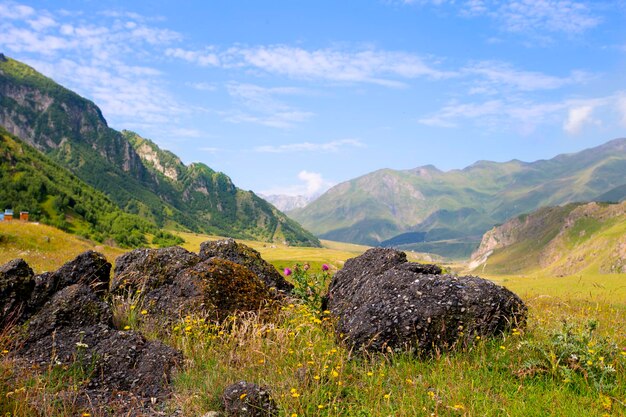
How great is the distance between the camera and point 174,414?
6609 mm

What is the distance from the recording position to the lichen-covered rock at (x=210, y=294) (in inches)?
398

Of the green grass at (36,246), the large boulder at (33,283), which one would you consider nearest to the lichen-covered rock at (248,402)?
the large boulder at (33,283)

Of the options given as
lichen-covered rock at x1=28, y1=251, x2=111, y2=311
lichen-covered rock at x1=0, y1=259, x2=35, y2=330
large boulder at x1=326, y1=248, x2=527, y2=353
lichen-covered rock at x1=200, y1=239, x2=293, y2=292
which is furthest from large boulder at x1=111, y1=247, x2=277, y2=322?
large boulder at x1=326, y1=248, x2=527, y2=353

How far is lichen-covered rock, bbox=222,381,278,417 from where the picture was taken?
635 centimetres

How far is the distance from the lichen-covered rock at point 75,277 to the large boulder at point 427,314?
22.1 feet

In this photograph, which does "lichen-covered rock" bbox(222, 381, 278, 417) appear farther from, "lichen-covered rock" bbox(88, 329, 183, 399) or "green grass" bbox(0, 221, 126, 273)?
"green grass" bbox(0, 221, 126, 273)

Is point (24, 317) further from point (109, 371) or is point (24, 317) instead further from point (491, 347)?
point (491, 347)

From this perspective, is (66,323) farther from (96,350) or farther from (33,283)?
(33,283)

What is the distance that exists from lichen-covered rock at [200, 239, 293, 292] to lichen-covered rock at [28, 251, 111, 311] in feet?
9.78

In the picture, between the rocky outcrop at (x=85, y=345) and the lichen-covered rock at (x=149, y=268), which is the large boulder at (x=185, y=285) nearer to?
the lichen-covered rock at (x=149, y=268)

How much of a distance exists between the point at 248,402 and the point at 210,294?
4285mm

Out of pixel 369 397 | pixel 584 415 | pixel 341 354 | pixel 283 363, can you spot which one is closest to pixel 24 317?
pixel 283 363

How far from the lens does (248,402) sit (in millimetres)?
6355

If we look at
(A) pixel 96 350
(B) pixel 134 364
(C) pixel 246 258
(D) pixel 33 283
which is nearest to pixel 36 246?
(C) pixel 246 258
